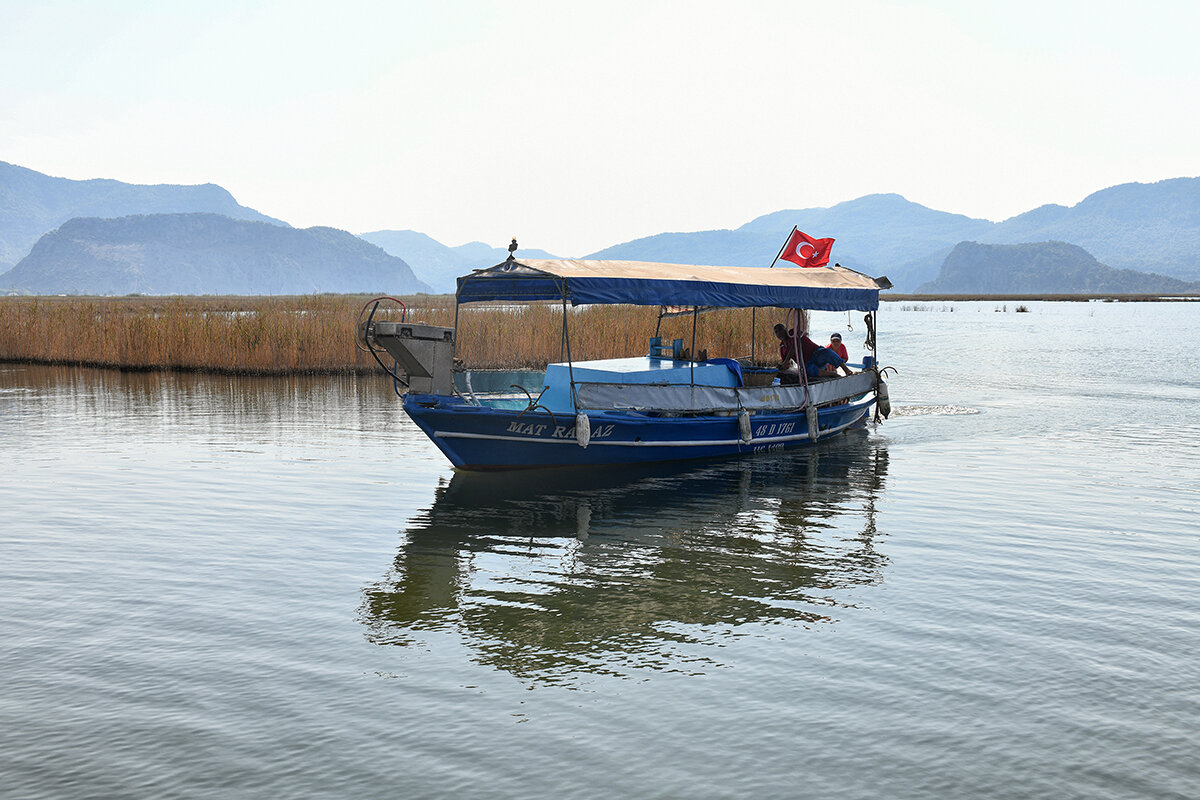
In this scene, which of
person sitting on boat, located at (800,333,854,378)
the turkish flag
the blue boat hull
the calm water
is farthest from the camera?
the turkish flag

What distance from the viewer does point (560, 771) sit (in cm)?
573

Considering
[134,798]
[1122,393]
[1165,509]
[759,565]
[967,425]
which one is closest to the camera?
[134,798]

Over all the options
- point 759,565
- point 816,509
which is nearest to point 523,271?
point 816,509

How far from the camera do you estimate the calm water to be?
229 inches

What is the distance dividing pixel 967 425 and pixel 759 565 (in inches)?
498

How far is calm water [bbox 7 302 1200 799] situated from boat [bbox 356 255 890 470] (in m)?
0.62

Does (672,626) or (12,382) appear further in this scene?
(12,382)

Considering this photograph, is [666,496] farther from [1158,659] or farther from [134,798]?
[134,798]

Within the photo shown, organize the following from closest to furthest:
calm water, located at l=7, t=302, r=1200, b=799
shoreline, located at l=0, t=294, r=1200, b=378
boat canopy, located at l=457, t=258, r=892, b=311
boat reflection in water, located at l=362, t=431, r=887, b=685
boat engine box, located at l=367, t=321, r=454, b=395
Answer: calm water, located at l=7, t=302, r=1200, b=799 < boat reflection in water, located at l=362, t=431, r=887, b=685 < boat engine box, located at l=367, t=321, r=454, b=395 < boat canopy, located at l=457, t=258, r=892, b=311 < shoreline, located at l=0, t=294, r=1200, b=378

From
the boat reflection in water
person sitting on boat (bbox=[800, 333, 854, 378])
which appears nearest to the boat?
person sitting on boat (bbox=[800, 333, 854, 378])

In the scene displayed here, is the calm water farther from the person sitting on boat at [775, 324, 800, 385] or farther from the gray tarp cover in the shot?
the person sitting on boat at [775, 324, 800, 385]

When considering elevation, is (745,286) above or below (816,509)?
above

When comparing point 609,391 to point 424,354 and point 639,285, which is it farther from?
point 424,354

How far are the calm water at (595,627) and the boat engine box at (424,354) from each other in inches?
60.2
